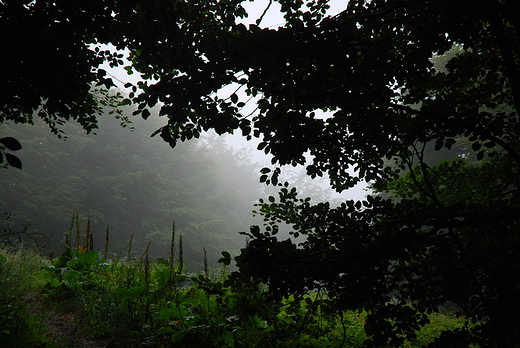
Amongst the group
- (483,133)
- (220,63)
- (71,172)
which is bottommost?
(483,133)

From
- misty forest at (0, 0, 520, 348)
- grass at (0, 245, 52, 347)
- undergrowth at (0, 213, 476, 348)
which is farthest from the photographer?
grass at (0, 245, 52, 347)

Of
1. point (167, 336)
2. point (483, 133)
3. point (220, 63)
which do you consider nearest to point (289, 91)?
point (220, 63)

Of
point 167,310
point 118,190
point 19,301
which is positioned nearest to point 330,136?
point 167,310

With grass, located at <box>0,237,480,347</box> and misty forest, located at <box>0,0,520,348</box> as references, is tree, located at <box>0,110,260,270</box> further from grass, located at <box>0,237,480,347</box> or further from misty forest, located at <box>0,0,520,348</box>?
misty forest, located at <box>0,0,520,348</box>

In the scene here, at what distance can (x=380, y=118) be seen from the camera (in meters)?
1.81

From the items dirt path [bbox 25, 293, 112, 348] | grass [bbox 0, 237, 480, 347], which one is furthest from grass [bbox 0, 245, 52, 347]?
dirt path [bbox 25, 293, 112, 348]

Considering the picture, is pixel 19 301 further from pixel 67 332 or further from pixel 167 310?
pixel 167 310

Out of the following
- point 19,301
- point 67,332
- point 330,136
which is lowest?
point 67,332

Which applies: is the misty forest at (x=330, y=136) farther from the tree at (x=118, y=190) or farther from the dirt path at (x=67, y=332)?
the tree at (x=118, y=190)

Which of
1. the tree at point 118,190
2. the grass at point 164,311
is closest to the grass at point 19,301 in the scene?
the grass at point 164,311

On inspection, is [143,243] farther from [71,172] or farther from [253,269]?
[253,269]

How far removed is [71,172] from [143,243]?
24.1 feet

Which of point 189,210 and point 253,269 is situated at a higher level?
point 189,210

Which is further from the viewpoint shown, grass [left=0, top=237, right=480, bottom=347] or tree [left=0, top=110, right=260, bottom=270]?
tree [left=0, top=110, right=260, bottom=270]
